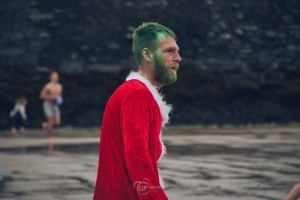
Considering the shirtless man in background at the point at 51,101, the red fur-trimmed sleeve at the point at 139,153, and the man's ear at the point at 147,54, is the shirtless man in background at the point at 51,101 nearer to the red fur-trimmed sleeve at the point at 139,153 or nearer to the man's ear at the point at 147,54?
the man's ear at the point at 147,54

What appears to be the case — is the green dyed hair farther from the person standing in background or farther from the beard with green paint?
the person standing in background

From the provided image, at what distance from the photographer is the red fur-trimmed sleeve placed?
3.45 metres

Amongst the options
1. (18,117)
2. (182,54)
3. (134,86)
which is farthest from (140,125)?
(182,54)

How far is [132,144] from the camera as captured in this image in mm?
3449

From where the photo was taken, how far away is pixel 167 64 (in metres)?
3.64

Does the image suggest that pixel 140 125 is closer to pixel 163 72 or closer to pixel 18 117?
pixel 163 72

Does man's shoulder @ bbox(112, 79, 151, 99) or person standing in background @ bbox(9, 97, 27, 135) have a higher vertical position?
man's shoulder @ bbox(112, 79, 151, 99)

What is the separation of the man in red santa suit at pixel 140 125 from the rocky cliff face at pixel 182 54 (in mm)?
22946

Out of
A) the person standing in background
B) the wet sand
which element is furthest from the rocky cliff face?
the wet sand

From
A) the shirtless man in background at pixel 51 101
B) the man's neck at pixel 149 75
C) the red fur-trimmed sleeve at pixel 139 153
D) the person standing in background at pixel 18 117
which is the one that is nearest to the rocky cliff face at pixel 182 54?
the person standing in background at pixel 18 117

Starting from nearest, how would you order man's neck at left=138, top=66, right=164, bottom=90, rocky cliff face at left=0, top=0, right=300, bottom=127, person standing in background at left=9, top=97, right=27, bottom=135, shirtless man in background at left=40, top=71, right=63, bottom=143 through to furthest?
1. man's neck at left=138, top=66, right=164, bottom=90
2. shirtless man in background at left=40, top=71, right=63, bottom=143
3. person standing in background at left=9, top=97, right=27, bottom=135
4. rocky cliff face at left=0, top=0, right=300, bottom=127

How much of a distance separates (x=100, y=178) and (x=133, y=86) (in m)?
0.42

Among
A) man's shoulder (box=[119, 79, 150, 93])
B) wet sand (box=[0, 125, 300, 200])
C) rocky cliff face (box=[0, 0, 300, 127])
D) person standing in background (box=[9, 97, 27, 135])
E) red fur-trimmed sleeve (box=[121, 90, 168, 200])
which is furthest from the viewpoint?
rocky cliff face (box=[0, 0, 300, 127])

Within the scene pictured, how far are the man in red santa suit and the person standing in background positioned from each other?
2137 cm
